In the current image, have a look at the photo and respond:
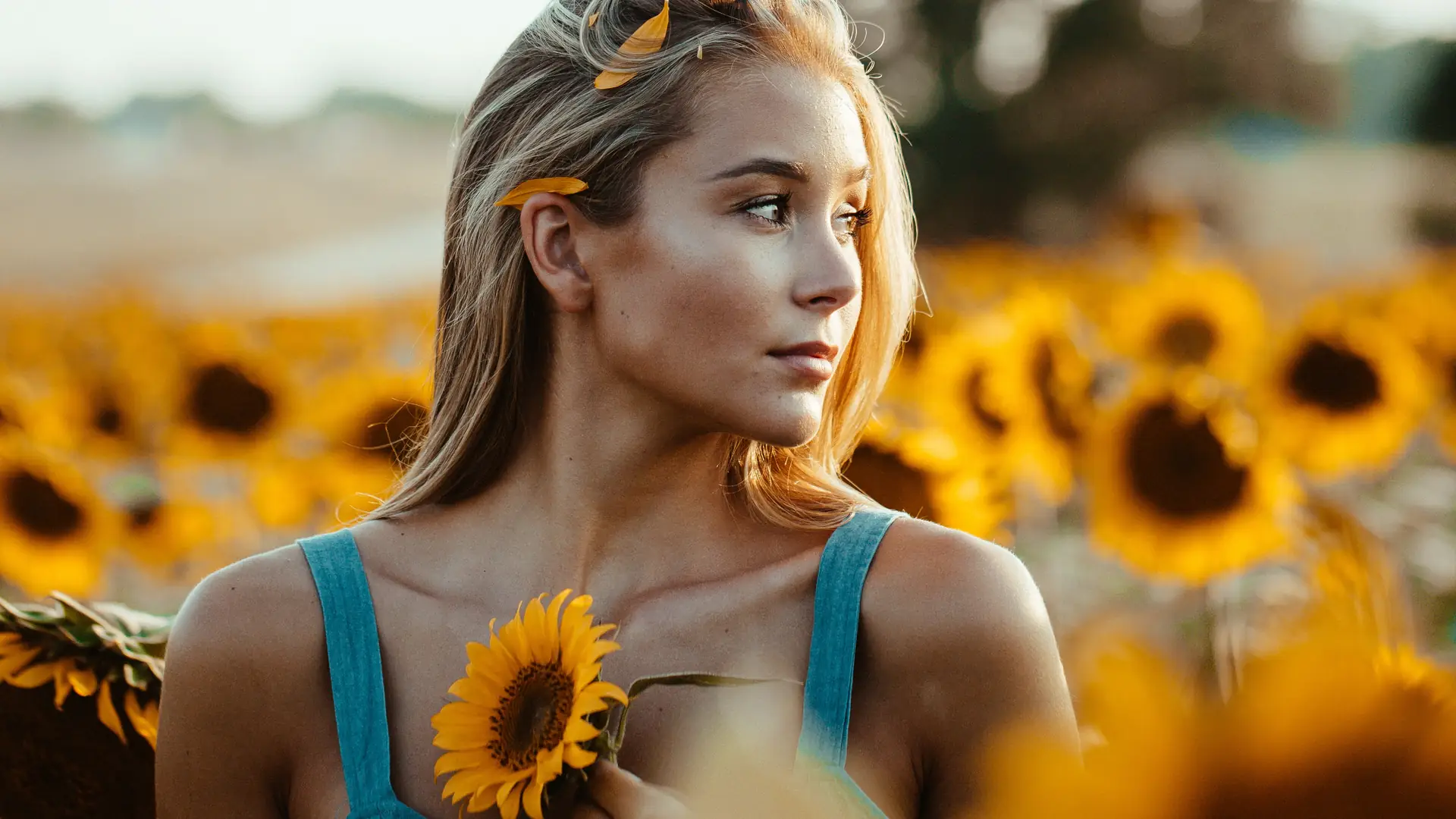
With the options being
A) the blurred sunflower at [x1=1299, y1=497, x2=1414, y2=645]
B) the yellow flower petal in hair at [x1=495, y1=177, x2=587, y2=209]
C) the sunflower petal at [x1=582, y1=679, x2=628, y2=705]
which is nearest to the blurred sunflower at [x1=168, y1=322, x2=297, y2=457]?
the yellow flower petal in hair at [x1=495, y1=177, x2=587, y2=209]

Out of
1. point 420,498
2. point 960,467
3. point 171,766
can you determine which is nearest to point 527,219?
point 420,498

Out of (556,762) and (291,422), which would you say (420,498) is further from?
(291,422)

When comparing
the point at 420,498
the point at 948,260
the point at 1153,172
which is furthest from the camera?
the point at 1153,172

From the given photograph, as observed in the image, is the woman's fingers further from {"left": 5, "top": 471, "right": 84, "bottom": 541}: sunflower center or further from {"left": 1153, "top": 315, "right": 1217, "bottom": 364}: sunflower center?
{"left": 1153, "top": 315, "right": 1217, "bottom": 364}: sunflower center

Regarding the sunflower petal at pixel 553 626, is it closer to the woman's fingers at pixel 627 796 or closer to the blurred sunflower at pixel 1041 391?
the woman's fingers at pixel 627 796

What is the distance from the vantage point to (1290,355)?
10.3 feet

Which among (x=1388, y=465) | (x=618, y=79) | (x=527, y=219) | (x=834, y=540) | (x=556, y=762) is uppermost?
(x=618, y=79)

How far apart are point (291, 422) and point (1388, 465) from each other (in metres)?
2.55

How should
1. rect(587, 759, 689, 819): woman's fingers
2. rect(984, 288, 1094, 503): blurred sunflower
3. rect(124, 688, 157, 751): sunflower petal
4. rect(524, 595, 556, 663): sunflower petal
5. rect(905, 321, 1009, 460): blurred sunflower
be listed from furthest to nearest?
rect(905, 321, 1009, 460): blurred sunflower, rect(984, 288, 1094, 503): blurred sunflower, rect(124, 688, 157, 751): sunflower petal, rect(524, 595, 556, 663): sunflower petal, rect(587, 759, 689, 819): woman's fingers

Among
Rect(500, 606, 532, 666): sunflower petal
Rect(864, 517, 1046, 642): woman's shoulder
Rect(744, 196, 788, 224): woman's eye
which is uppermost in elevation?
Rect(744, 196, 788, 224): woman's eye

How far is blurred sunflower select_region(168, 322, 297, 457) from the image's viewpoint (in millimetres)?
3551

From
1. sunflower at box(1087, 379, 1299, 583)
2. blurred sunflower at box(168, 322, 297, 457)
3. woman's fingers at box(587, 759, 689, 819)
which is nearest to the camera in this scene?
woman's fingers at box(587, 759, 689, 819)

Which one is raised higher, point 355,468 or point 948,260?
point 355,468

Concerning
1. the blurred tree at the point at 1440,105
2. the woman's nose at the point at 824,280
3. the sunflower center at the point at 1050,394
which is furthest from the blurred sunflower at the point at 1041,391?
the blurred tree at the point at 1440,105
